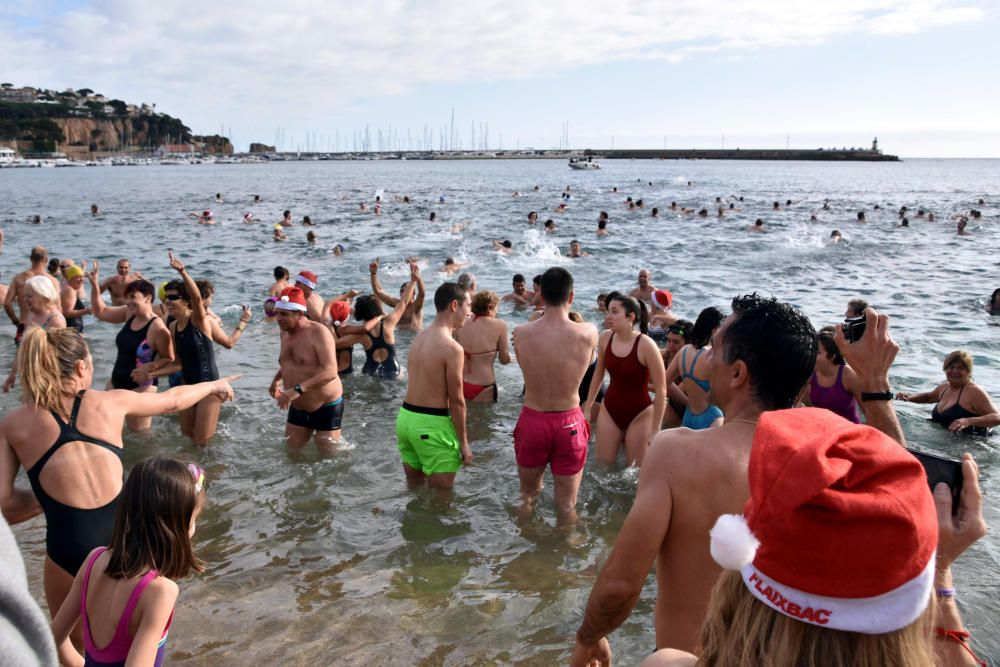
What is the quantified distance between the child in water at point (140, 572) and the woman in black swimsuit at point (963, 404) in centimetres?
790

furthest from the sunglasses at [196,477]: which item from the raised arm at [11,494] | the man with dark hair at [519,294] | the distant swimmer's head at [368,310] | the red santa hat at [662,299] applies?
the man with dark hair at [519,294]

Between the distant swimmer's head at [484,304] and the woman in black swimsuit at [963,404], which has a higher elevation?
the distant swimmer's head at [484,304]

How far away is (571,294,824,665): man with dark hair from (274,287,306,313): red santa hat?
4.35 meters

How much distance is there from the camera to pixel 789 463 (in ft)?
3.91

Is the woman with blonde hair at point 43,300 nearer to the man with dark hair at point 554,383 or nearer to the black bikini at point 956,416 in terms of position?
the man with dark hair at point 554,383

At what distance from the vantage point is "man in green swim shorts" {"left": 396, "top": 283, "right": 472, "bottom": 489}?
5.38m

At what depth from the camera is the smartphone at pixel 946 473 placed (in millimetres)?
2105

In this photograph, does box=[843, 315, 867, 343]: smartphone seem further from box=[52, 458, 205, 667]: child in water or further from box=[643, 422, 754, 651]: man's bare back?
box=[52, 458, 205, 667]: child in water

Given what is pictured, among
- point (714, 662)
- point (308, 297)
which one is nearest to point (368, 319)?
point (308, 297)

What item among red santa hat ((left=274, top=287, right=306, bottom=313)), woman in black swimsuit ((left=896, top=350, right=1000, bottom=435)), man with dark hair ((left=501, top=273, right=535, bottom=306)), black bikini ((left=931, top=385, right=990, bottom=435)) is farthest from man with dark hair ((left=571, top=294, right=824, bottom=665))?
man with dark hair ((left=501, top=273, right=535, bottom=306))

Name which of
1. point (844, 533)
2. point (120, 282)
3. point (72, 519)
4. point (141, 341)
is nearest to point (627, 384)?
point (72, 519)

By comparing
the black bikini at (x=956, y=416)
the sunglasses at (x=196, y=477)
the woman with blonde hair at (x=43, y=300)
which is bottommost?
the black bikini at (x=956, y=416)

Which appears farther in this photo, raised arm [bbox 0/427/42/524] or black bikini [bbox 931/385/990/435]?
black bikini [bbox 931/385/990/435]

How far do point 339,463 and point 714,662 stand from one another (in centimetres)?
596
